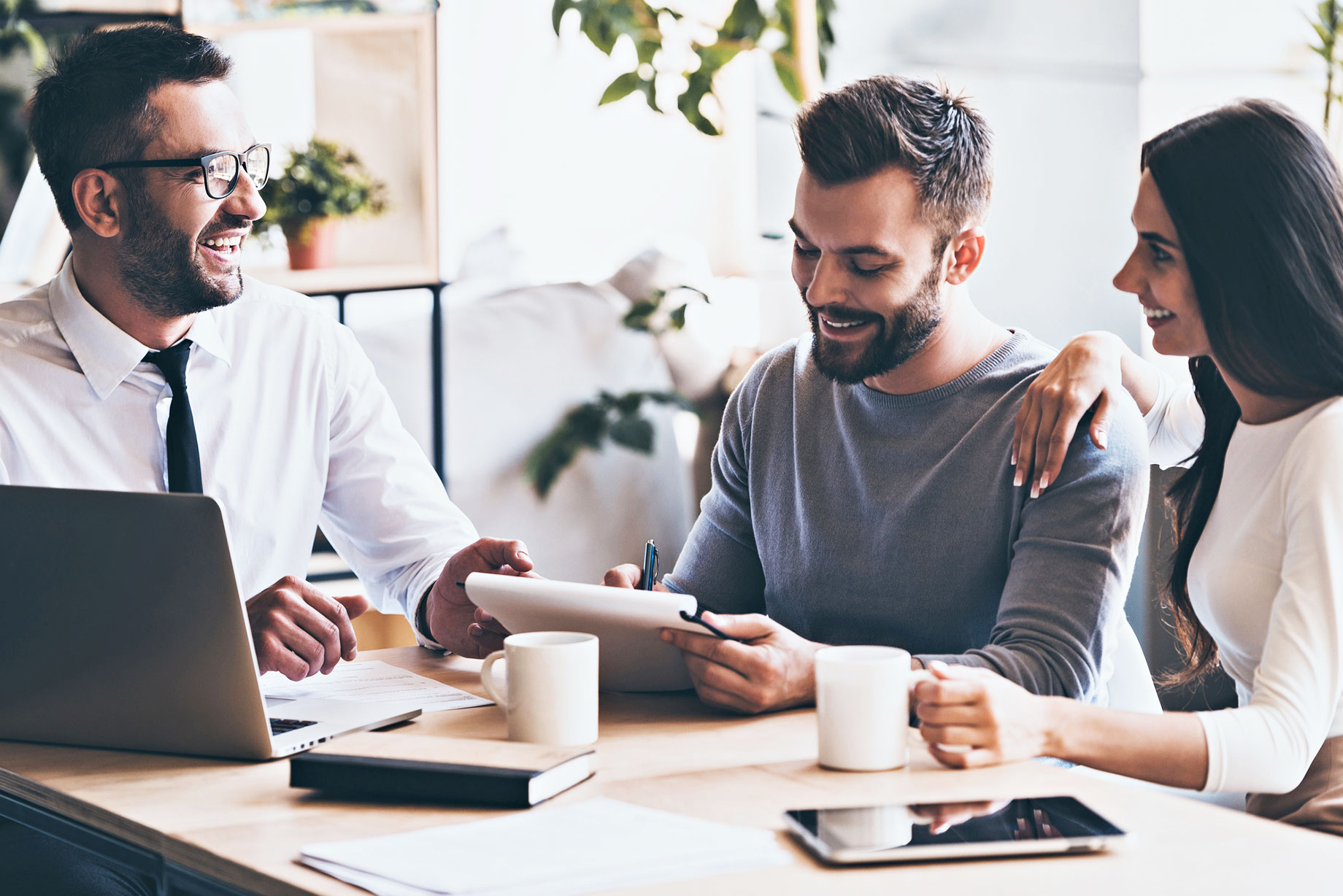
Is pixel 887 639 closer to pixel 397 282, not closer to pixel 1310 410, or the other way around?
pixel 1310 410

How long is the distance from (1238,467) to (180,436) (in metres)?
1.26

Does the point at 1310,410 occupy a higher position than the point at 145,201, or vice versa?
the point at 145,201

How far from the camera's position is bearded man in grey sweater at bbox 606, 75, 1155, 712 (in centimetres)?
134

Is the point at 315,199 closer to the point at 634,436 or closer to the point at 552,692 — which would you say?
the point at 634,436

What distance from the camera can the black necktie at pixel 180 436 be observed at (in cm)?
163

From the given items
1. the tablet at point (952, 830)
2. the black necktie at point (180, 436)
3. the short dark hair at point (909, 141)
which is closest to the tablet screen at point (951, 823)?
the tablet at point (952, 830)

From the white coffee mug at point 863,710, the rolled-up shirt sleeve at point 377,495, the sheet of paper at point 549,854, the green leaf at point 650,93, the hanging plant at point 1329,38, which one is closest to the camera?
the sheet of paper at point 549,854

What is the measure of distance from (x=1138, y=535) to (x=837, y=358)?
1.31 ft

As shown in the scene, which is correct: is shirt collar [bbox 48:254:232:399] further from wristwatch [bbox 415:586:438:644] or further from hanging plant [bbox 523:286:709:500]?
hanging plant [bbox 523:286:709:500]

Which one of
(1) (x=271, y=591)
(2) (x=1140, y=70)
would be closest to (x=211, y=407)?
(1) (x=271, y=591)

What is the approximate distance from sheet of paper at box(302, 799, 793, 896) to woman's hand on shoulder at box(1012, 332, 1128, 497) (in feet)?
1.99

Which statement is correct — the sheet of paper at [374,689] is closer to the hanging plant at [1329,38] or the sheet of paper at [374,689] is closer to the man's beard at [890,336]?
the man's beard at [890,336]

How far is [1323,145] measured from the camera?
1273 mm

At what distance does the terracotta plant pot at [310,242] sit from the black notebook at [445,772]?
7.14 ft
